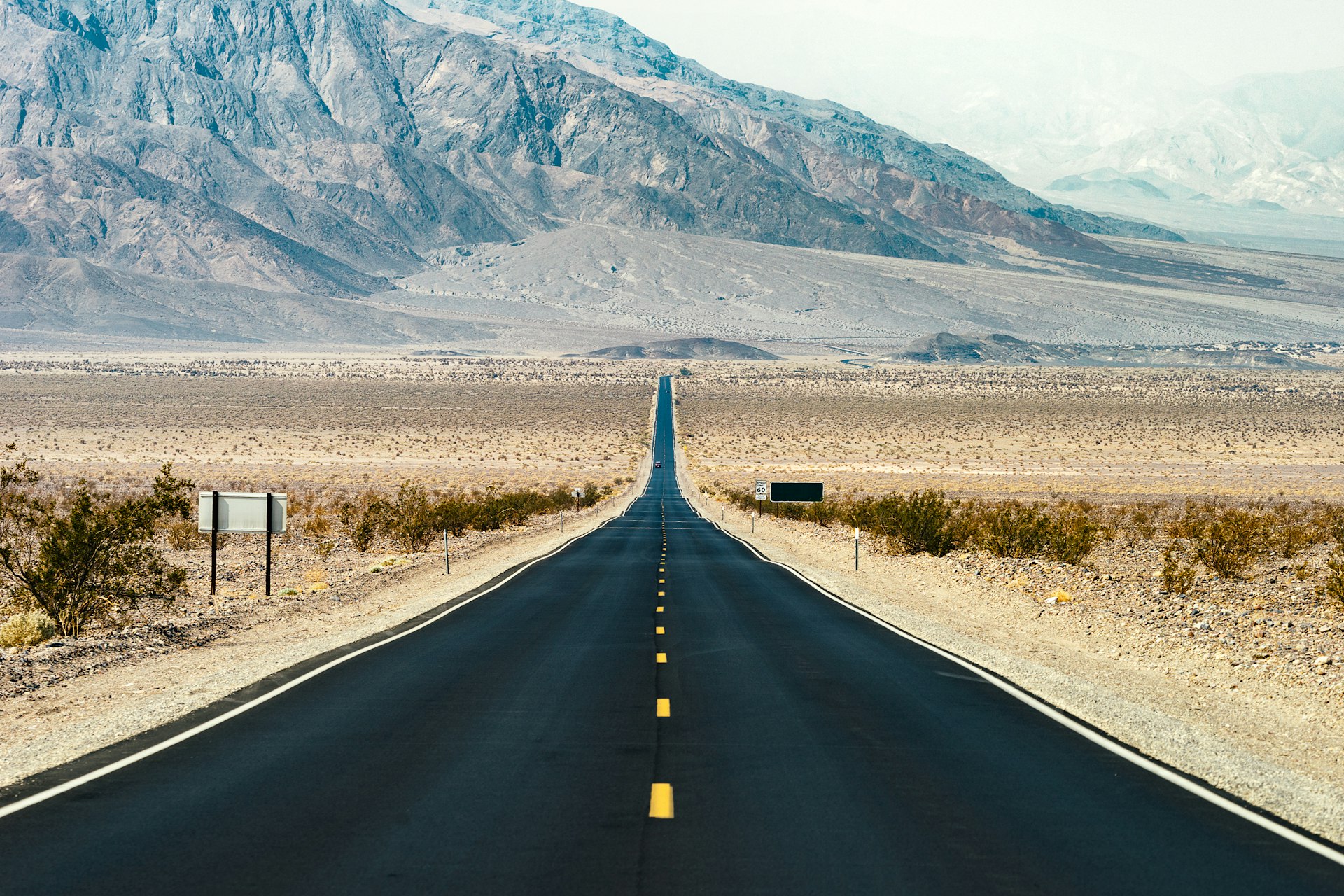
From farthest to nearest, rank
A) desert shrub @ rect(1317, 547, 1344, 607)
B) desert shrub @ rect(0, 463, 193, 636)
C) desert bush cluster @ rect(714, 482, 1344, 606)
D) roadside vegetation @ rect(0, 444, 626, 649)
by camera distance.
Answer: desert bush cluster @ rect(714, 482, 1344, 606), desert shrub @ rect(1317, 547, 1344, 607), roadside vegetation @ rect(0, 444, 626, 649), desert shrub @ rect(0, 463, 193, 636)

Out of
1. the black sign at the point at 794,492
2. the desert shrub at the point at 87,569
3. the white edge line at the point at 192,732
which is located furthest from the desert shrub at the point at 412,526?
the black sign at the point at 794,492

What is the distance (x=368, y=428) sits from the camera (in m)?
100

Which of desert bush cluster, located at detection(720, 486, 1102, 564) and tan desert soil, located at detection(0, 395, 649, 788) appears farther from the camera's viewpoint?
desert bush cluster, located at detection(720, 486, 1102, 564)

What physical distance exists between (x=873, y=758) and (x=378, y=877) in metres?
4.45

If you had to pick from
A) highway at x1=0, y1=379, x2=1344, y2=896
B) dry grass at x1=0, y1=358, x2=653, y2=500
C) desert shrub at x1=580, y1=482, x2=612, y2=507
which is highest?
highway at x1=0, y1=379, x2=1344, y2=896

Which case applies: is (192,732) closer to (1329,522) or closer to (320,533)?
(320,533)

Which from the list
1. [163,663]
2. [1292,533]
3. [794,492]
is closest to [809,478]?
[794,492]

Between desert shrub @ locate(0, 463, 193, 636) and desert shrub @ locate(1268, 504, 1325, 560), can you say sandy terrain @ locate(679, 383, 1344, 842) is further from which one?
desert shrub @ locate(0, 463, 193, 636)

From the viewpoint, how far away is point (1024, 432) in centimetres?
10231

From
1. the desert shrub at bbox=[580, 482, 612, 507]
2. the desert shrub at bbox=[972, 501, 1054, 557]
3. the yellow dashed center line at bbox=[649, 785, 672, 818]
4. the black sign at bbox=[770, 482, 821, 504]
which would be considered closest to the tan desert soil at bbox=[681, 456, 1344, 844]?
the desert shrub at bbox=[972, 501, 1054, 557]

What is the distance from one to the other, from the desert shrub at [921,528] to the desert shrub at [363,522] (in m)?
14.0

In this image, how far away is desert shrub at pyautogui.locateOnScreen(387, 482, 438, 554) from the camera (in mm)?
35875

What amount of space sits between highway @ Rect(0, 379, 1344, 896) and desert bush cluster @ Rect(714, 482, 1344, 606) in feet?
37.1

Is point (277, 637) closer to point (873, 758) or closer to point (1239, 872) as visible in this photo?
point (873, 758)
